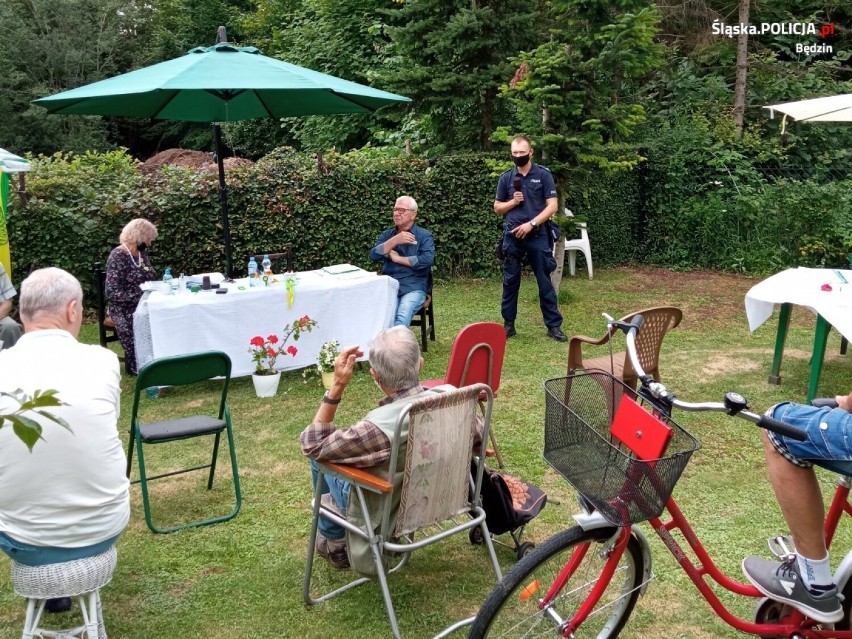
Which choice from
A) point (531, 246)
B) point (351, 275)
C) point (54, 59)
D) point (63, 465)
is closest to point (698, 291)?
point (531, 246)

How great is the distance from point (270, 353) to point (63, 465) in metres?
3.34

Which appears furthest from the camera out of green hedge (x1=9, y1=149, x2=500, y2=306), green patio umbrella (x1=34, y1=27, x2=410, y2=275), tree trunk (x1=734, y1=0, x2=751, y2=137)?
tree trunk (x1=734, y1=0, x2=751, y2=137)

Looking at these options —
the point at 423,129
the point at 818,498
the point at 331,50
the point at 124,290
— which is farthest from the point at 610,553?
the point at 331,50

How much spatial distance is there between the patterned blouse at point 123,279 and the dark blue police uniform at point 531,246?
3.12 meters

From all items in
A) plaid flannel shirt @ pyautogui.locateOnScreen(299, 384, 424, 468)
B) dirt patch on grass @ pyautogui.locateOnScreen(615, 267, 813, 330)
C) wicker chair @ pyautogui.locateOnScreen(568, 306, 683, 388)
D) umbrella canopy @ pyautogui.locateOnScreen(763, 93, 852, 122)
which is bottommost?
dirt patch on grass @ pyautogui.locateOnScreen(615, 267, 813, 330)

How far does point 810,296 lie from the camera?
201 inches

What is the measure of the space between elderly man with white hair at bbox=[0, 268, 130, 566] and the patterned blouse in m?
3.31

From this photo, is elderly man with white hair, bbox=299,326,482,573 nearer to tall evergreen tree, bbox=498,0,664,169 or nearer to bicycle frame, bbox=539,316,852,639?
bicycle frame, bbox=539,316,852,639

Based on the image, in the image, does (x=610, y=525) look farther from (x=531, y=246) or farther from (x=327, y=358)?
(x=531, y=246)

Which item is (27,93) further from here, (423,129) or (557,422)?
(557,422)

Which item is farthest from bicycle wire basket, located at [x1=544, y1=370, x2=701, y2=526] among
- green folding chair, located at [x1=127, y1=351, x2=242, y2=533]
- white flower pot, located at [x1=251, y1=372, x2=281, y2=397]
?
white flower pot, located at [x1=251, y1=372, x2=281, y2=397]

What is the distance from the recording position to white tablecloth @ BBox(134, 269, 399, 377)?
5.59 m

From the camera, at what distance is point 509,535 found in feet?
11.8

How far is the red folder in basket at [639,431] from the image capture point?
206cm
